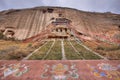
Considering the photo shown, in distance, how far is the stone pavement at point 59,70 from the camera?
3587mm

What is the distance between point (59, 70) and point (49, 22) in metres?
14.2

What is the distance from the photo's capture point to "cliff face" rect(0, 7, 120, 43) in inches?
694

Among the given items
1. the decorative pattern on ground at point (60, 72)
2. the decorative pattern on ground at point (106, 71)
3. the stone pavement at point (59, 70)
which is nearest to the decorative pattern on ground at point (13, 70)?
the stone pavement at point (59, 70)

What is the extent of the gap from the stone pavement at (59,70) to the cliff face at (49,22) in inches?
496

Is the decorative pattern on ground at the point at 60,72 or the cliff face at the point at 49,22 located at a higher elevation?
the cliff face at the point at 49,22

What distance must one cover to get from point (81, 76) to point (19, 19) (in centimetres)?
1921

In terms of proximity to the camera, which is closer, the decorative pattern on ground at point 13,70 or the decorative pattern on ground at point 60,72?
the decorative pattern on ground at point 60,72

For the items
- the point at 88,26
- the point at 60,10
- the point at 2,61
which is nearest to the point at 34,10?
the point at 60,10

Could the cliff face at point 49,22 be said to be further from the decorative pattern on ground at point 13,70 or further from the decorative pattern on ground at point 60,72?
the decorative pattern on ground at point 60,72

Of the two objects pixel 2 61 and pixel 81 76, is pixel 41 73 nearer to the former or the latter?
pixel 81 76

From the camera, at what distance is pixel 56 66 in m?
4.19

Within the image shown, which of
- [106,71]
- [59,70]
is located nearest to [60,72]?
[59,70]

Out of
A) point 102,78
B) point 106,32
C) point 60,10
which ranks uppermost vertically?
point 60,10

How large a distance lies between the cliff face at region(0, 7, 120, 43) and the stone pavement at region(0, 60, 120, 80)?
12.6 metres
